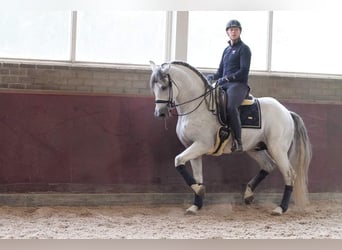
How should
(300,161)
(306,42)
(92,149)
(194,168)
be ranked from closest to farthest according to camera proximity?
1. (194,168)
2. (300,161)
3. (92,149)
4. (306,42)

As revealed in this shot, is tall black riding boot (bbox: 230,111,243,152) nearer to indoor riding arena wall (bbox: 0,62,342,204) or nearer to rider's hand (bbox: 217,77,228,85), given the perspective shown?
rider's hand (bbox: 217,77,228,85)

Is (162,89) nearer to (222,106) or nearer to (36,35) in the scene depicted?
(222,106)

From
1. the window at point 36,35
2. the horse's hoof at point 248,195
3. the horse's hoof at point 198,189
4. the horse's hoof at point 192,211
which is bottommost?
the horse's hoof at point 192,211

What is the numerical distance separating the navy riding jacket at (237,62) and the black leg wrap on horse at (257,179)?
100cm

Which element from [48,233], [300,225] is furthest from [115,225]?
[300,225]

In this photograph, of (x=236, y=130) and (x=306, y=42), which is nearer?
(x=236, y=130)

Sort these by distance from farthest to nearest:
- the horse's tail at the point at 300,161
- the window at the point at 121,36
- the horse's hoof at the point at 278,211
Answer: the window at the point at 121,36 < the horse's tail at the point at 300,161 < the horse's hoof at the point at 278,211

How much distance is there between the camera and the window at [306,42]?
537cm

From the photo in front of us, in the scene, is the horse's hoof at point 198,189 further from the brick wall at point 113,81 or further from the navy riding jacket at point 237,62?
the brick wall at point 113,81

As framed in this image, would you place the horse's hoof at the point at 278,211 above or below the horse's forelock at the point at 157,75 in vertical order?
below

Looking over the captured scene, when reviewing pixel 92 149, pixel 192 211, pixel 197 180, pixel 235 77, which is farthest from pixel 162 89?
pixel 192 211

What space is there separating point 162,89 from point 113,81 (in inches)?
37.7

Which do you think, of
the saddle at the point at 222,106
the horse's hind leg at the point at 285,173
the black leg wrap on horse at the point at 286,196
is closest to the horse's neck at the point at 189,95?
the saddle at the point at 222,106

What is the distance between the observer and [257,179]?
4.80 metres
